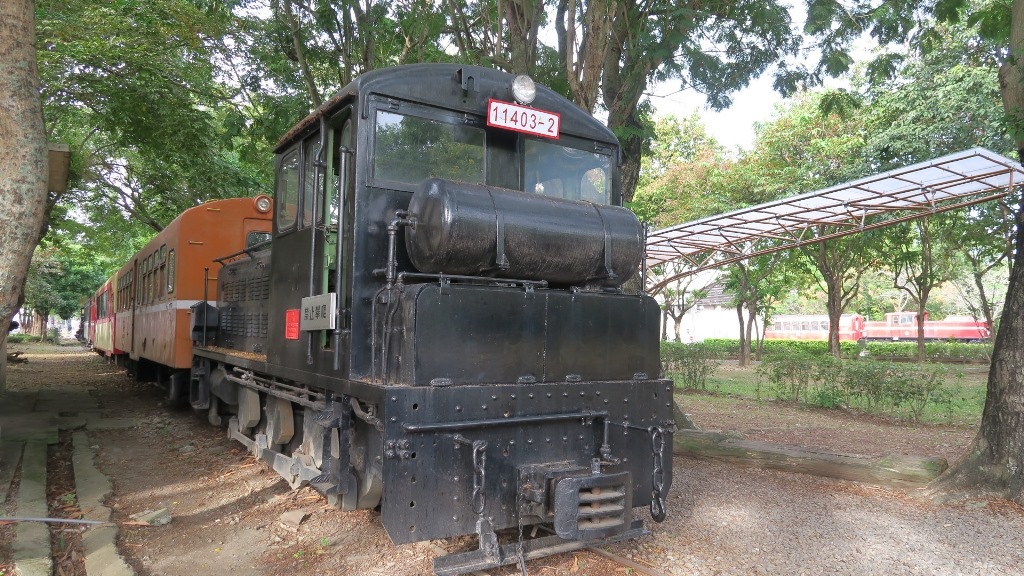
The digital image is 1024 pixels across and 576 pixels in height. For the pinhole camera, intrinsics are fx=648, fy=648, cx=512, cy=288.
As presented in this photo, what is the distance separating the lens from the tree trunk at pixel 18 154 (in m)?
3.90

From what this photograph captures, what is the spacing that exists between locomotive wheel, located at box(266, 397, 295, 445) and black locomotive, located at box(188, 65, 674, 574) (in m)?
0.56

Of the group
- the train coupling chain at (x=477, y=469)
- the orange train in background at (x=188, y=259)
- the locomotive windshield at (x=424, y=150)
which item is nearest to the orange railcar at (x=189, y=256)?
the orange train in background at (x=188, y=259)

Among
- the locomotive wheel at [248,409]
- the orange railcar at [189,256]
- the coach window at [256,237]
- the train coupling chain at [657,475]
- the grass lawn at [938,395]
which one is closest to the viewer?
the train coupling chain at [657,475]

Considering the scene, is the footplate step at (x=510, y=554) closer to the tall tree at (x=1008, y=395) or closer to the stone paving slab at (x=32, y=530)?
the stone paving slab at (x=32, y=530)

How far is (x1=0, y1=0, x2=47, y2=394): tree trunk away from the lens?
12.8ft

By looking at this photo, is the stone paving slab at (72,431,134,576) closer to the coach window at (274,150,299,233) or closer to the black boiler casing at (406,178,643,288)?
the coach window at (274,150,299,233)

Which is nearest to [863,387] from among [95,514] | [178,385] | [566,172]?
[566,172]

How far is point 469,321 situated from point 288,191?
2183mm

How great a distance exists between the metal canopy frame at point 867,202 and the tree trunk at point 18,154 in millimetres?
5176

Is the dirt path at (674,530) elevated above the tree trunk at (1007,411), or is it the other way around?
the tree trunk at (1007,411)

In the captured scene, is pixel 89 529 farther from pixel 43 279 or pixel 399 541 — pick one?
pixel 43 279

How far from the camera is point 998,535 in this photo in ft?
15.2

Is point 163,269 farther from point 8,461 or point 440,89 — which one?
point 440,89

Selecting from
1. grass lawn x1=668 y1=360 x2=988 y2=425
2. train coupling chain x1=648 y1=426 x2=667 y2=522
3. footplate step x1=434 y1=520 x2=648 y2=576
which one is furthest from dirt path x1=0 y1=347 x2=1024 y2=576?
grass lawn x1=668 y1=360 x2=988 y2=425
